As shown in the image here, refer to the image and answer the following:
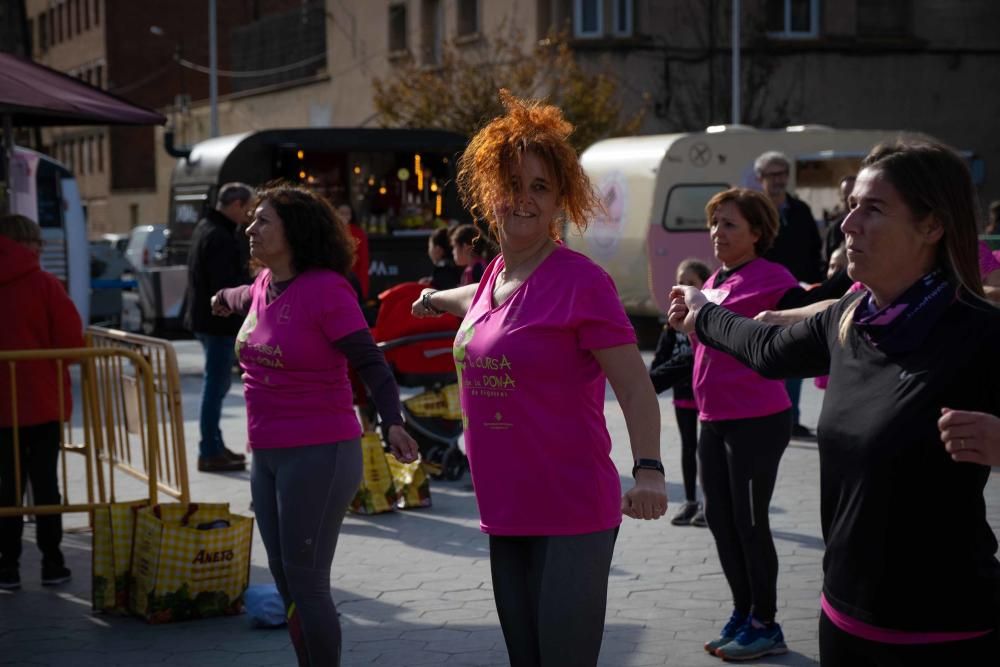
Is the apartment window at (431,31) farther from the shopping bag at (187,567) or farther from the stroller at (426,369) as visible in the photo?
the shopping bag at (187,567)

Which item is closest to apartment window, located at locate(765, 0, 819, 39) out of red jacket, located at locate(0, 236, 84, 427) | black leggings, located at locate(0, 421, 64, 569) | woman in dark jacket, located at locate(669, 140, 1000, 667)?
red jacket, located at locate(0, 236, 84, 427)

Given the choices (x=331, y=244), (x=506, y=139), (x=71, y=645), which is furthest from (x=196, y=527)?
(x=506, y=139)

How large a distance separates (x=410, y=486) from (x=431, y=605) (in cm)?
242

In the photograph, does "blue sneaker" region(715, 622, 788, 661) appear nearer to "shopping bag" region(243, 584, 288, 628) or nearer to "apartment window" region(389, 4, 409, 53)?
"shopping bag" region(243, 584, 288, 628)

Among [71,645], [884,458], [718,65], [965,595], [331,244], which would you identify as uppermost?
[718,65]

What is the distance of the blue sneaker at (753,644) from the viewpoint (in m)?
5.91

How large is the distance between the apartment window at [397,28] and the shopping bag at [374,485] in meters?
30.3

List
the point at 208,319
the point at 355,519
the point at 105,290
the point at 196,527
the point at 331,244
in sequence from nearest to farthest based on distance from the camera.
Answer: the point at 331,244
the point at 196,527
the point at 355,519
the point at 208,319
the point at 105,290

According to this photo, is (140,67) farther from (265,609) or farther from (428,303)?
(428,303)

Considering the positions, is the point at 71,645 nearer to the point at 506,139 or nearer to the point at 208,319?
the point at 506,139

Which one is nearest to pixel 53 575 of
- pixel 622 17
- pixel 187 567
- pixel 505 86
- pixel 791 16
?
pixel 187 567

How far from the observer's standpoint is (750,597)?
239 inches

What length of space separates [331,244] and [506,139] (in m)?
1.48

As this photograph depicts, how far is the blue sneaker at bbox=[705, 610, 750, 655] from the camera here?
6039 mm
